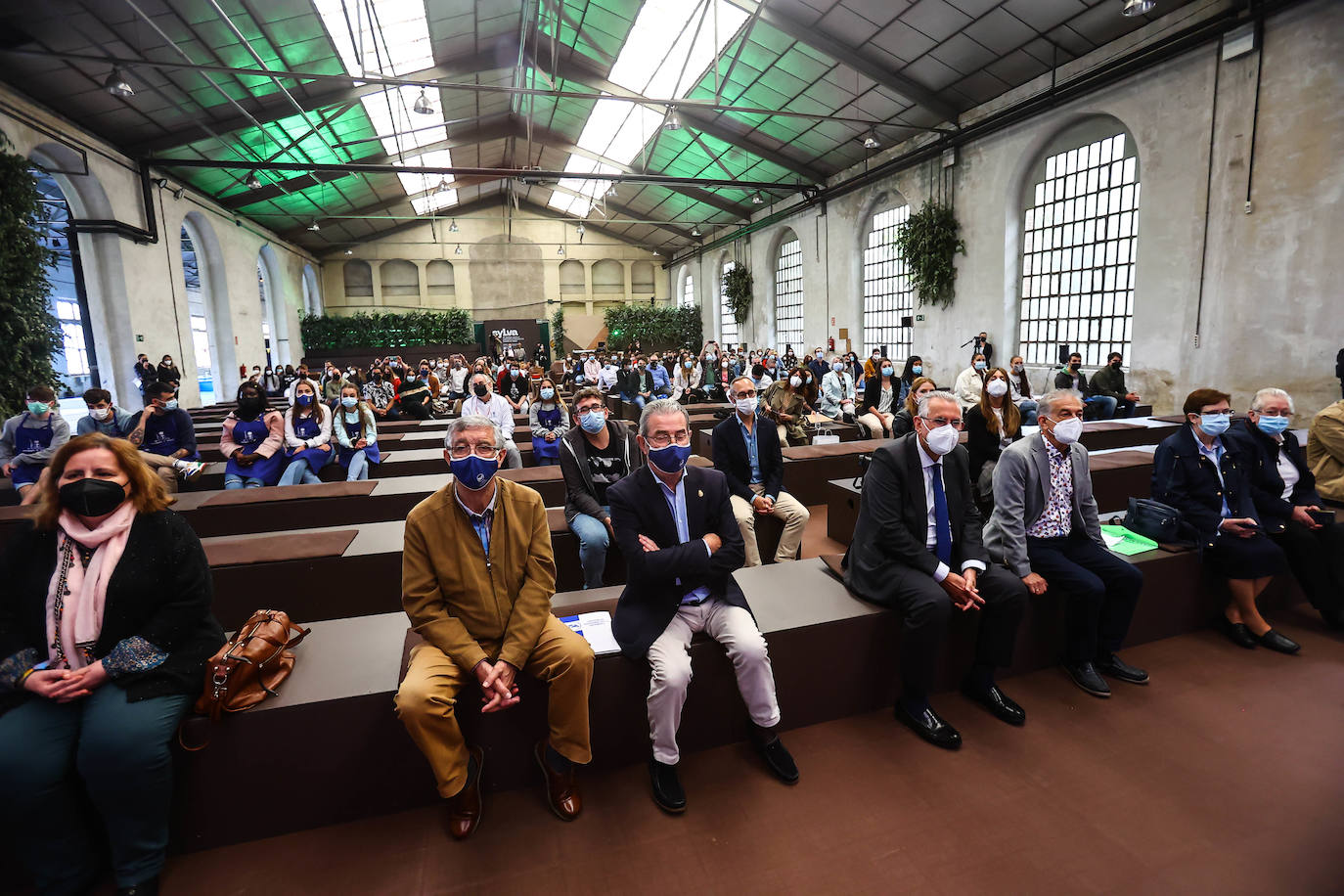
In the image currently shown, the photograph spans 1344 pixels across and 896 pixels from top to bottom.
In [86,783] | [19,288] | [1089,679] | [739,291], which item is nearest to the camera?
[86,783]

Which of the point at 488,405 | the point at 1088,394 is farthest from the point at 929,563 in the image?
the point at 1088,394

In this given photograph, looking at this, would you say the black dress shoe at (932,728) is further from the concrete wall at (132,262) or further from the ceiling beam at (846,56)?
the concrete wall at (132,262)

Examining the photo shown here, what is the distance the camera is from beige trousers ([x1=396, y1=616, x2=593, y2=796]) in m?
1.82

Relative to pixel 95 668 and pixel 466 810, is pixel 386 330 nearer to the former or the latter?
pixel 95 668

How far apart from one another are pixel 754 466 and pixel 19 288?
914cm

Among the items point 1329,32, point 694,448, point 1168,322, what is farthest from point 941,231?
point 694,448

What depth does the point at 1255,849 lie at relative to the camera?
1828 millimetres

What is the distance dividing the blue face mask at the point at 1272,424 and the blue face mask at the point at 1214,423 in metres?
0.34

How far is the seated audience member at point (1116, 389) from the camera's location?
8.20 m

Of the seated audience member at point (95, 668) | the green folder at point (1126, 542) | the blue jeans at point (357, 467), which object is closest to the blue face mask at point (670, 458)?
the seated audience member at point (95, 668)

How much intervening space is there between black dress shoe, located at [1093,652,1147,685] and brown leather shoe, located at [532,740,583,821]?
2.33m

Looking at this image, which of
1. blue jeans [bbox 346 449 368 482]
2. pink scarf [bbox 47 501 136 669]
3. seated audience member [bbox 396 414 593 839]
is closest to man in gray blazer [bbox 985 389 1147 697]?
seated audience member [bbox 396 414 593 839]

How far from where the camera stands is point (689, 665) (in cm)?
211

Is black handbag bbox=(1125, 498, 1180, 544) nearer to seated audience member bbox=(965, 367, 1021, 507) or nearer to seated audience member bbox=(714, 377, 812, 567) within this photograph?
seated audience member bbox=(965, 367, 1021, 507)
